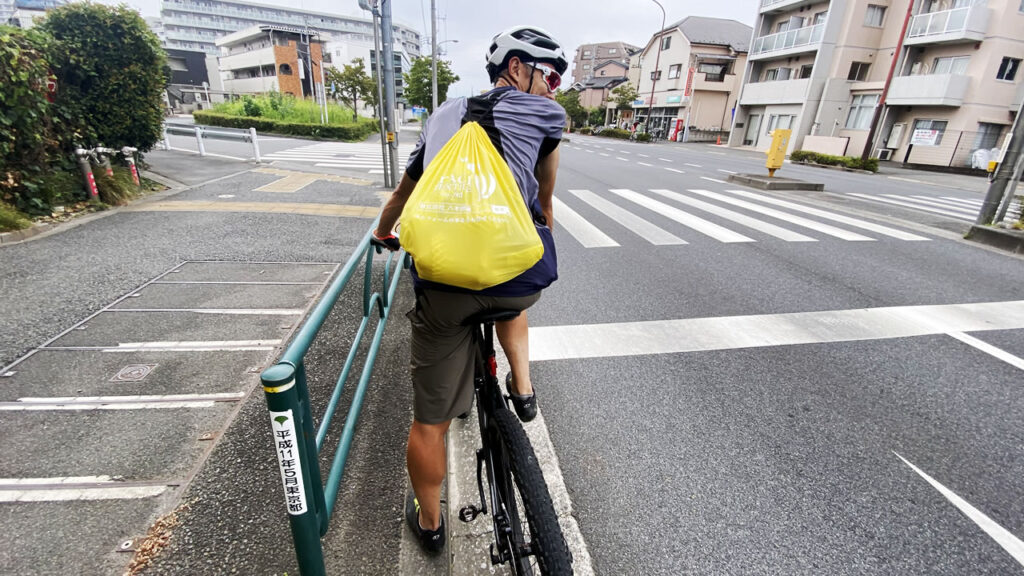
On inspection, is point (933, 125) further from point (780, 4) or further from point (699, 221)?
point (699, 221)

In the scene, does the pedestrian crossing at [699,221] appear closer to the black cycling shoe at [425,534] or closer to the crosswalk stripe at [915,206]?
the crosswalk stripe at [915,206]

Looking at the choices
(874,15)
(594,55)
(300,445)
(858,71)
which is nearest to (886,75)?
(858,71)

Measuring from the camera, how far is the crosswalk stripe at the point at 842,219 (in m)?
7.71

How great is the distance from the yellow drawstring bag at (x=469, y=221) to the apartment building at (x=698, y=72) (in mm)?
47527

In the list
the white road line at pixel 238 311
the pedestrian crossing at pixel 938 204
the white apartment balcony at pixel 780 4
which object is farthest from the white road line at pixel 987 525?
the white apartment balcony at pixel 780 4

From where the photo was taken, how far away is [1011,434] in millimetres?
2781

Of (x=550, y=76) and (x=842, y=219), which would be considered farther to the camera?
(x=842, y=219)

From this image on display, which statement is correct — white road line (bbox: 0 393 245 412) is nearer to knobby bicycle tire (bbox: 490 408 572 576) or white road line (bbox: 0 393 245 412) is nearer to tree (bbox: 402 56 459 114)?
knobby bicycle tire (bbox: 490 408 572 576)

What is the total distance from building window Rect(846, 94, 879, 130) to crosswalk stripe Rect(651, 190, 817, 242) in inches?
1001

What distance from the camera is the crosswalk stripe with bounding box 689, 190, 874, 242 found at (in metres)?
7.46

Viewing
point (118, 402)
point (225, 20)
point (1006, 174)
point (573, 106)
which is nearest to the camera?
point (118, 402)

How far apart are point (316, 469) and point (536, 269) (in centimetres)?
97

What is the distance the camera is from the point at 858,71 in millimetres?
29266

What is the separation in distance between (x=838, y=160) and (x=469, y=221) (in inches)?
1050
